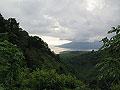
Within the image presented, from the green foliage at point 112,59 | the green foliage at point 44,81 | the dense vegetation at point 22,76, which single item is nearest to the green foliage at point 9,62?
the dense vegetation at point 22,76

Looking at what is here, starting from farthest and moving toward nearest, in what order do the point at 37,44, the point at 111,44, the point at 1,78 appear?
the point at 37,44 → the point at 111,44 → the point at 1,78

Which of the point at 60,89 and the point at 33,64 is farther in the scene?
the point at 33,64

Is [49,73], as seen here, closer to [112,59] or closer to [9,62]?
[9,62]

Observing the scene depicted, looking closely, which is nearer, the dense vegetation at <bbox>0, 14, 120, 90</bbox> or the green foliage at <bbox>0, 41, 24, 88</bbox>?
the green foliage at <bbox>0, 41, 24, 88</bbox>

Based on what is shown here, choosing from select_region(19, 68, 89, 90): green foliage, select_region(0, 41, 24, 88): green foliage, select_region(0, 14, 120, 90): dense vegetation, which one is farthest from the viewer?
select_region(19, 68, 89, 90): green foliage

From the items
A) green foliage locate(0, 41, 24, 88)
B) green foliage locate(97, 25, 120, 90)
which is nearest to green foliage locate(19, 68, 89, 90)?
green foliage locate(0, 41, 24, 88)

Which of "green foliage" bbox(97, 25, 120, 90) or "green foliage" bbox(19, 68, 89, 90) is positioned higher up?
"green foliage" bbox(97, 25, 120, 90)

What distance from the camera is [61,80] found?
9.31 metres

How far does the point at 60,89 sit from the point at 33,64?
31.8 metres

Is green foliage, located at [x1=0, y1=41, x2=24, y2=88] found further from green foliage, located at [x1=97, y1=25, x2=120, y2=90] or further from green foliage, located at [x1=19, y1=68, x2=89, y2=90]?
green foliage, located at [x1=19, y1=68, x2=89, y2=90]

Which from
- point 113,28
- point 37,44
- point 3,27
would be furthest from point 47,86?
point 37,44

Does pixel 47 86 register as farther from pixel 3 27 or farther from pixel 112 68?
pixel 3 27

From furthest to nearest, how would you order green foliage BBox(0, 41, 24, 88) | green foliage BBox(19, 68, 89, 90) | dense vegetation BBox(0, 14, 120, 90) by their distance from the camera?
green foliage BBox(19, 68, 89, 90)
dense vegetation BBox(0, 14, 120, 90)
green foliage BBox(0, 41, 24, 88)

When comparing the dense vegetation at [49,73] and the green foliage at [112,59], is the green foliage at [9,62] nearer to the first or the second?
the dense vegetation at [49,73]
